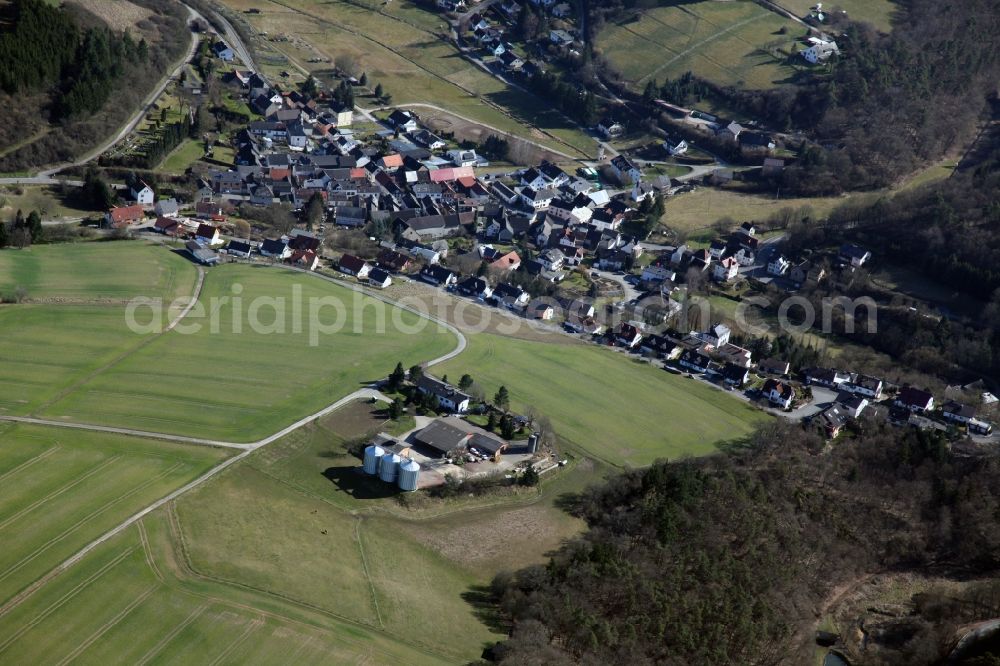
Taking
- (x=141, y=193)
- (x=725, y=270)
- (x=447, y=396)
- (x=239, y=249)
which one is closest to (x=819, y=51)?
(x=725, y=270)

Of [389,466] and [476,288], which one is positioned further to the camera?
[476,288]

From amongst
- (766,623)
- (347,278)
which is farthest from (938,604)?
(347,278)

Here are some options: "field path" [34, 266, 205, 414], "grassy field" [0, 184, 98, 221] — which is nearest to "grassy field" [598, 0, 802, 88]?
"grassy field" [0, 184, 98, 221]

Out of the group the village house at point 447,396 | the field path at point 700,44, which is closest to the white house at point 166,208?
the village house at point 447,396

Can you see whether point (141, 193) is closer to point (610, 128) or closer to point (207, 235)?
point (207, 235)

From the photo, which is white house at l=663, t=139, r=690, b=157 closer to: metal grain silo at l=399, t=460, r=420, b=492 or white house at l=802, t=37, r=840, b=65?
white house at l=802, t=37, r=840, b=65

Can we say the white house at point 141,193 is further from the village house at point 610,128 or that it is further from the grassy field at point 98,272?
the village house at point 610,128
